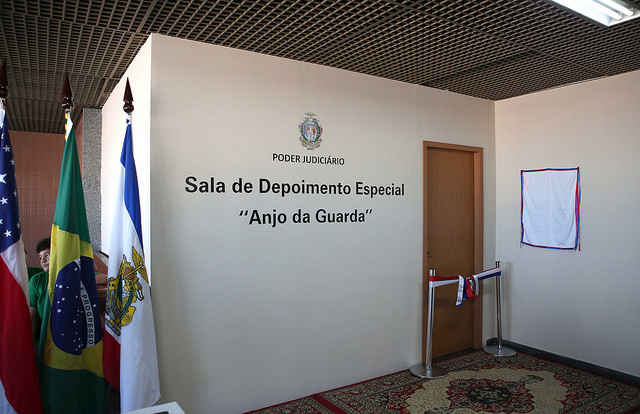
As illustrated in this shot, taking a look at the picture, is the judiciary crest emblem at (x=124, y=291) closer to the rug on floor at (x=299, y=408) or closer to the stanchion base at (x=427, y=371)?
the rug on floor at (x=299, y=408)

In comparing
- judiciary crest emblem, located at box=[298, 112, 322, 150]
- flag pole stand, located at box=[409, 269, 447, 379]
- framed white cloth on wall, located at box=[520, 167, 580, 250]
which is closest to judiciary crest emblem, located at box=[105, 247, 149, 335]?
judiciary crest emblem, located at box=[298, 112, 322, 150]

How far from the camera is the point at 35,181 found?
7.18m

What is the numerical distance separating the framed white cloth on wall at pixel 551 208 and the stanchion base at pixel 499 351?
106 centimetres

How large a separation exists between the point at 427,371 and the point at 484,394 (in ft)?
1.89

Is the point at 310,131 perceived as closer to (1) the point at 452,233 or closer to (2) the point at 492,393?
(1) the point at 452,233

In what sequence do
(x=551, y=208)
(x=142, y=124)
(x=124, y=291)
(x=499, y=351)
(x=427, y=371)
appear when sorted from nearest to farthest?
1. (x=124, y=291)
2. (x=142, y=124)
3. (x=427, y=371)
4. (x=551, y=208)
5. (x=499, y=351)

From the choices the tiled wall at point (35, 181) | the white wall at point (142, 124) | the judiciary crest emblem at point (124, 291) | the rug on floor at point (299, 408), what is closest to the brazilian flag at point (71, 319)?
the judiciary crest emblem at point (124, 291)

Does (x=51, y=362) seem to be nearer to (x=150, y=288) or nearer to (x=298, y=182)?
(x=150, y=288)

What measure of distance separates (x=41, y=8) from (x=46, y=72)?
1.52 metres

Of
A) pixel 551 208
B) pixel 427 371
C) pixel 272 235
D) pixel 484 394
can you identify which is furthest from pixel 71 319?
pixel 551 208

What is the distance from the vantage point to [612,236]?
13.6 ft

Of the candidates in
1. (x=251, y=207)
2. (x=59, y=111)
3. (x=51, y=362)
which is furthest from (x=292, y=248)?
(x=59, y=111)

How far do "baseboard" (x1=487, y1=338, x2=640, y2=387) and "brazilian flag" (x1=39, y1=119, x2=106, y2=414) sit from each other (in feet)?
12.4

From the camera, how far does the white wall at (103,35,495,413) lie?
3107 millimetres
